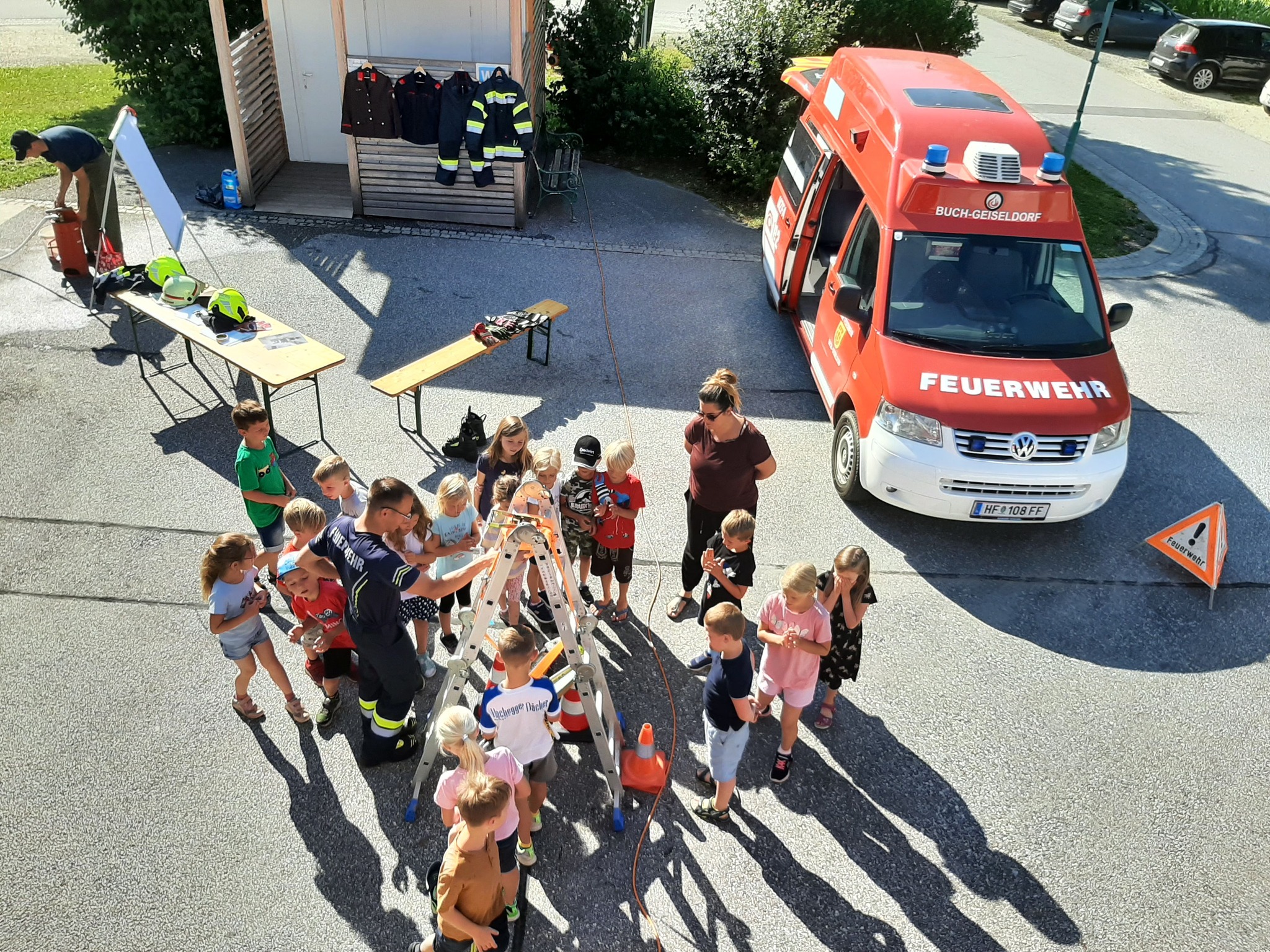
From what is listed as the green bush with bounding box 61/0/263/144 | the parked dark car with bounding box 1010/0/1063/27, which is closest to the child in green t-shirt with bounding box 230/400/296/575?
the green bush with bounding box 61/0/263/144

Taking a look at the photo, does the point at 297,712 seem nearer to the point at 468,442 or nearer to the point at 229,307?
the point at 468,442

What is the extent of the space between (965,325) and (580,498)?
3.63 m

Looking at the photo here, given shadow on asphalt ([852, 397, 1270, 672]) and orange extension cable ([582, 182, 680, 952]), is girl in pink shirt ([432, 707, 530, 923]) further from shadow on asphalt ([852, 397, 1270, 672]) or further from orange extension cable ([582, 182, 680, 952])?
shadow on asphalt ([852, 397, 1270, 672])

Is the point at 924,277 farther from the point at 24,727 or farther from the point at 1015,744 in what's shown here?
the point at 24,727

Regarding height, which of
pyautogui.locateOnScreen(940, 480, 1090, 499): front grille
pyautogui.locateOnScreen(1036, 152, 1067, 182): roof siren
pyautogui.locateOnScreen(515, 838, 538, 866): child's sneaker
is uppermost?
pyautogui.locateOnScreen(1036, 152, 1067, 182): roof siren

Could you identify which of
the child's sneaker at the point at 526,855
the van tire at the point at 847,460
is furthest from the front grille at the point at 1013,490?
the child's sneaker at the point at 526,855

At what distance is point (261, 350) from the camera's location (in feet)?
25.9

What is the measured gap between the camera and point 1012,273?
764 cm

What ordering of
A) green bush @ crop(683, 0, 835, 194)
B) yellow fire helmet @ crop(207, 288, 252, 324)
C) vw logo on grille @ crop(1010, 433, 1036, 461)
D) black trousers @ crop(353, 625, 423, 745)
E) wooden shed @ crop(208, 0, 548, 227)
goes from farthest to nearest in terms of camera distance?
1. green bush @ crop(683, 0, 835, 194)
2. wooden shed @ crop(208, 0, 548, 227)
3. yellow fire helmet @ crop(207, 288, 252, 324)
4. vw logo on grille @ crop(1010, 433, 1036, 461)
5. black trousers @ crop(353, 625, 423, 745)

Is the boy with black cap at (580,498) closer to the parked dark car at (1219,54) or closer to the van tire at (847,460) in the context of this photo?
the van tire at (847,460)

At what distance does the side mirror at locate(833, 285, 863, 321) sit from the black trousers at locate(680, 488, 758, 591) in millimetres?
2145

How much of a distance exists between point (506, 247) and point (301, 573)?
7.29 m

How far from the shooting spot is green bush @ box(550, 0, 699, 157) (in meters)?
14.2

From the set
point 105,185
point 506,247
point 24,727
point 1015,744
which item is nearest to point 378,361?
point 506,247
